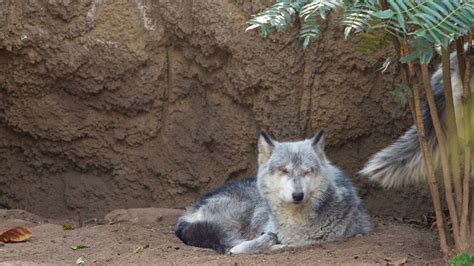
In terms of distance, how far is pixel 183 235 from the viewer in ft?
23.4

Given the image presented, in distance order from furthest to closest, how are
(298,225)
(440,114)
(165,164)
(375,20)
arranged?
(165,164)
(298,225)
(440,114)
(375,20)

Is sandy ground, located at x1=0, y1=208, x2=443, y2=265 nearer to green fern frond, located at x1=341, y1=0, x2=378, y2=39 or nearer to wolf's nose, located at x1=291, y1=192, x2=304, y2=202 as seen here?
wolf's nose, located at x1=291, y1=192, x2=304, y2=202

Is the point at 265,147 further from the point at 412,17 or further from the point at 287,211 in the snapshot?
the point at 412,17

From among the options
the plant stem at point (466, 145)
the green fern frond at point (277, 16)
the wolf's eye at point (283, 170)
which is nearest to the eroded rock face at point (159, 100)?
the wolf's eye at point (283, 170)

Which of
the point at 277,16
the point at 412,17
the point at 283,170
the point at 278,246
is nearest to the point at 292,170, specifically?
the point at 283,170

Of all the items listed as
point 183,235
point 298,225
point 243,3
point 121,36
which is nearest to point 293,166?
point 298,225

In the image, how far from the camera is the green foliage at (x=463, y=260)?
5020mm

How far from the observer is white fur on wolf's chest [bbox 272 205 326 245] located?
6.70m

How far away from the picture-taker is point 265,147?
23.2 ft

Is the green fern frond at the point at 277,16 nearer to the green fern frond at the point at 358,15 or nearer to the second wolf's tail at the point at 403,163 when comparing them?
the green fern frond at the point at 358,15

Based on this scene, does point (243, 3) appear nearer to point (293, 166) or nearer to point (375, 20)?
point (293, 166)

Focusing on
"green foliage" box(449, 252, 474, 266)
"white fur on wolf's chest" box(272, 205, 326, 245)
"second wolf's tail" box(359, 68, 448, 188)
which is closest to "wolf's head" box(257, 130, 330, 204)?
"white fur on wolf's chest" box(272, 205, 326, 245)

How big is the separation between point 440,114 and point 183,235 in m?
2.39

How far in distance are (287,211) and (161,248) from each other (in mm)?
1046
